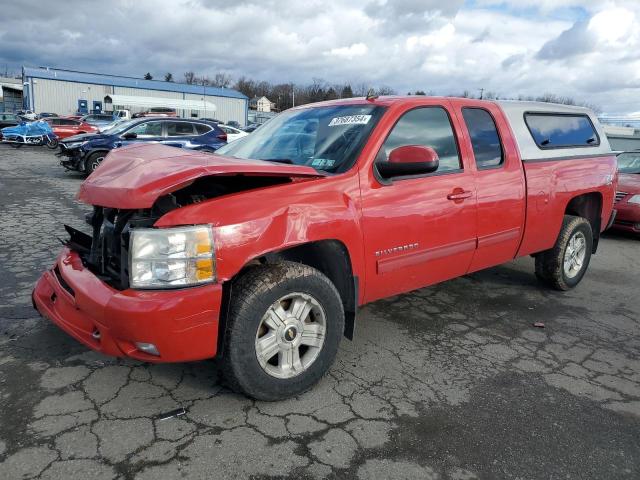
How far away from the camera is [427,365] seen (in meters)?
3.37

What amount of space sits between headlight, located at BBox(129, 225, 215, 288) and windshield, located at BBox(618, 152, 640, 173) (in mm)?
9139

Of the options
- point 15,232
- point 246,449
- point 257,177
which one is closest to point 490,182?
point 257,177

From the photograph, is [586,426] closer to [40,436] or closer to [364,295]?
[364,295]

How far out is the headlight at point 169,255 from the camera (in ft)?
7.83

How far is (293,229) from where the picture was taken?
2.71 m

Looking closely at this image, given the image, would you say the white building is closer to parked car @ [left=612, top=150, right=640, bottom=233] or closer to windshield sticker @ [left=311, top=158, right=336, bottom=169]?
parked car @ [left=612, top=150, right=640, bottom=233]

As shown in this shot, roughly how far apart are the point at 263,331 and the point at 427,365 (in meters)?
1.29

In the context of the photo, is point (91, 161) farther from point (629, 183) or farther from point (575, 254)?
point (629, 183)

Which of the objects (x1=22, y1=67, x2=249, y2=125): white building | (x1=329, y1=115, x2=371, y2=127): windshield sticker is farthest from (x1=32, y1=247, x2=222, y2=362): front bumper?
(x1=22, y1=67, x2=249, y2=125): white building

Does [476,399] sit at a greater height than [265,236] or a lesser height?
lesser

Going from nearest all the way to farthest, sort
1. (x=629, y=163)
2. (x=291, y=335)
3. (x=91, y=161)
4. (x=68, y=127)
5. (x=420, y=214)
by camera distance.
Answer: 1. (x=291, y=335)
2. (x=420, y=214)
3. (x=629, y=163)
4. (x=91, y=161)
5. (x=68, y=127)

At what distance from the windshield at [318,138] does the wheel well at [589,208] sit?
9.45 feet

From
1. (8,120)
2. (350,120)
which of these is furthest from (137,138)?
(8,120)

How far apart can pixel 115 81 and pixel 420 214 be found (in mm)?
59803
